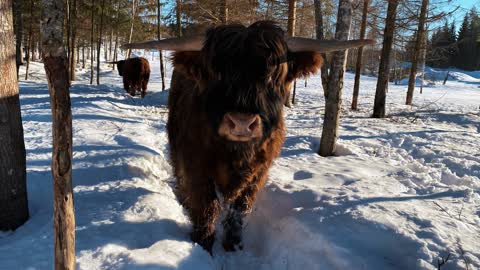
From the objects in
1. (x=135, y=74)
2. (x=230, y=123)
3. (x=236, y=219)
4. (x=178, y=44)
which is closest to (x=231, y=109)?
(x=230, y=123)

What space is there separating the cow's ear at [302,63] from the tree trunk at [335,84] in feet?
8.73

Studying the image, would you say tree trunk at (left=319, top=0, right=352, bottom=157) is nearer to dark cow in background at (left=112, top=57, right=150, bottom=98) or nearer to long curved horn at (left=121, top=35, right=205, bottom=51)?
long curved horn at (left=121, top=35, right=205, bottom=51)

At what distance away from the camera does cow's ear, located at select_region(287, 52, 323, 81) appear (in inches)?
114

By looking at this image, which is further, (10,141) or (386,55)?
(386,55)

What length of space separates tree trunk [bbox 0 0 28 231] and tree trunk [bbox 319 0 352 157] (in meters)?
4.53

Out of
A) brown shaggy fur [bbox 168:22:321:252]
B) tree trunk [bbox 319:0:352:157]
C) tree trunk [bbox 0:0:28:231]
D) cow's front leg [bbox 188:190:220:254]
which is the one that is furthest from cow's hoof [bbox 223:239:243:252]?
tree trunk [bbox 319:0:352:157]

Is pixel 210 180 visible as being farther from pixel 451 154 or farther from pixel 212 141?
pixel 451 154

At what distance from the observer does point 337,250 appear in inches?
103

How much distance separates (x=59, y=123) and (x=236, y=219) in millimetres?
2076

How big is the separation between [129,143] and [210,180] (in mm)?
3404

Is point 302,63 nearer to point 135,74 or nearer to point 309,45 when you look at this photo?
point 309,45

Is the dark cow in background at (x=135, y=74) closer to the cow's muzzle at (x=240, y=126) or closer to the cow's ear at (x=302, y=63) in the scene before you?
the cow's ear at (x=302, y=63)

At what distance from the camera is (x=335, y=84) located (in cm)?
568

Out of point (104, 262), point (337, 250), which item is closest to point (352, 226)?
point (337, 250)
